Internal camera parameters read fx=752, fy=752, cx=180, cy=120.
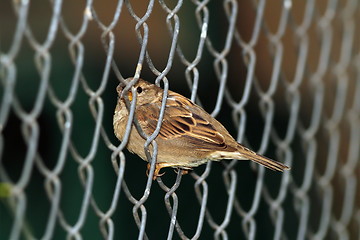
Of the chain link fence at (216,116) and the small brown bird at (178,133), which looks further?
the chain link fence at (216,116)

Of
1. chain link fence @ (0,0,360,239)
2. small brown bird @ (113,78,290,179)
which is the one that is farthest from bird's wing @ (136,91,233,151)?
chain link fence @ (0,0,360,239)

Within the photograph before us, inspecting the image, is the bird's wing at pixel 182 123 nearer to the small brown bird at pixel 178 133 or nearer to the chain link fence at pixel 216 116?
the small brown bird at pixel 178 133

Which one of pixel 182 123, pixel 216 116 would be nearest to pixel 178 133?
pixel 182 123

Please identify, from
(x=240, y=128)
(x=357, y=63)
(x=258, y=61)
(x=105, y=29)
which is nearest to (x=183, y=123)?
(x=240, y=128)

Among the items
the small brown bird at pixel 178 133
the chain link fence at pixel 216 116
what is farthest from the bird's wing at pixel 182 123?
the chain link fence at pixel 216 116

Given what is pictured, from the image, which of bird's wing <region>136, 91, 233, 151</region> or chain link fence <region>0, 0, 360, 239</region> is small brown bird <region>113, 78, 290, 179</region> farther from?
chain link fence <region>0, 0, 360, 239</region>

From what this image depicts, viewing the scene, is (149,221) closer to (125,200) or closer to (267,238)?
(125,200)

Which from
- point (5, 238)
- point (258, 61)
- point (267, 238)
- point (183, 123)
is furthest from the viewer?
point (258, 61)
